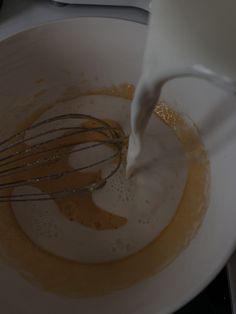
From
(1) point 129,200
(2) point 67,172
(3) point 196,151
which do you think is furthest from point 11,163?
(3) point 196,151

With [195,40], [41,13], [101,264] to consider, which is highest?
[195,40]

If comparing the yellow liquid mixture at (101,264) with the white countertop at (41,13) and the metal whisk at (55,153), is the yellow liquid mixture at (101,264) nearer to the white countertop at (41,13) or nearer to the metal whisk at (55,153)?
the metal whisk at (55,153)

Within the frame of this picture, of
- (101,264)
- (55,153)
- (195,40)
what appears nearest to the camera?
(195,40)

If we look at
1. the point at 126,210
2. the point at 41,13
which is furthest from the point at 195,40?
the point at 41,13

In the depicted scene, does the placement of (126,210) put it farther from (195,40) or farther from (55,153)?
(195,40)

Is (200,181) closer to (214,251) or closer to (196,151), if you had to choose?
(196,151)

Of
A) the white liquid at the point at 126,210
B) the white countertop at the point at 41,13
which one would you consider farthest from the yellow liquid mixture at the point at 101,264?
the white countertop at the point at 41,13

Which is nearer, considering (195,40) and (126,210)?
(195,40)
